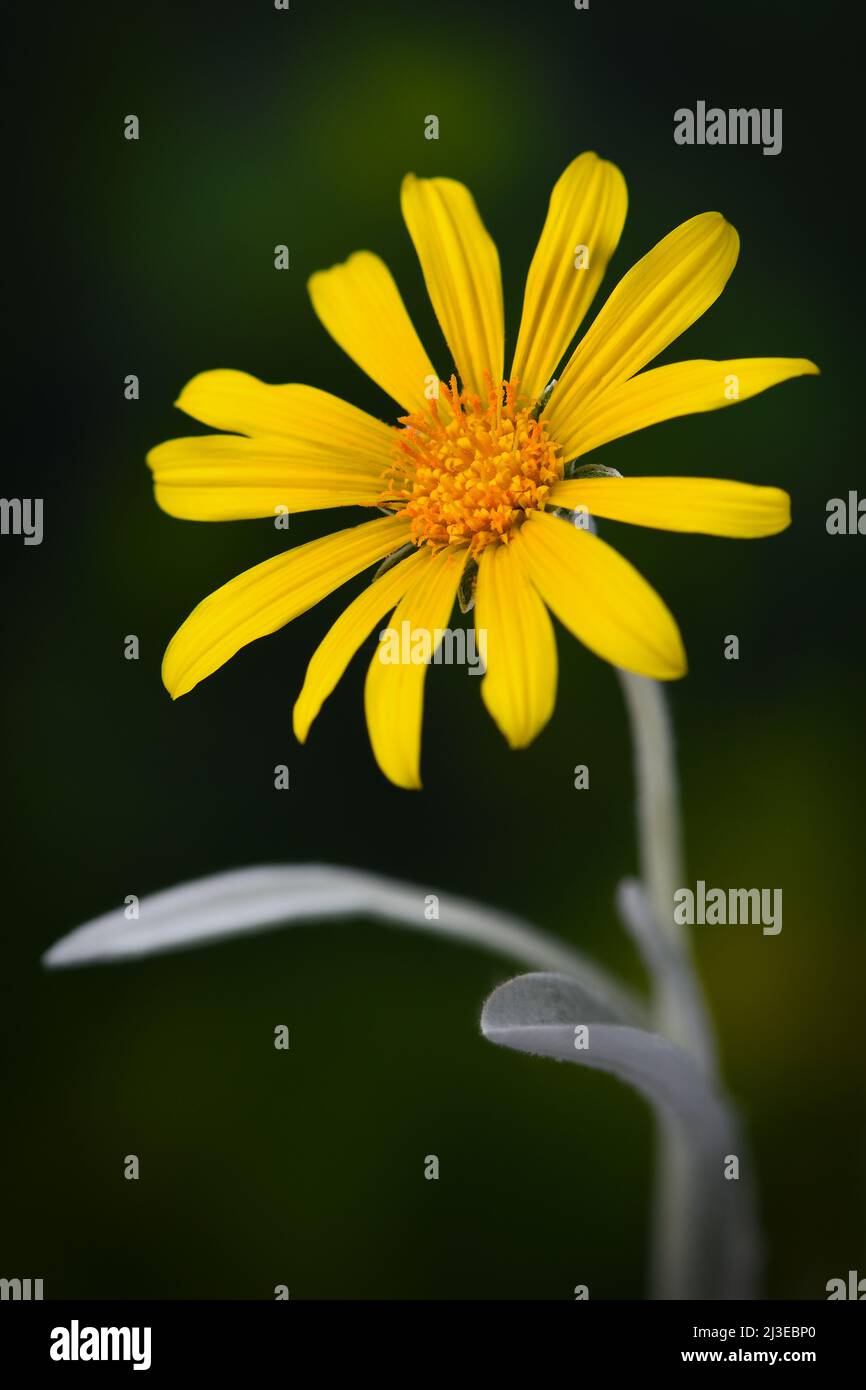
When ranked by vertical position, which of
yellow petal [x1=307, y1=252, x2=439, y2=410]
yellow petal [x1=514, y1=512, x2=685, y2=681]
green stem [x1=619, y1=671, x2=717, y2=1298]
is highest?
yellow petal [x1=307, y1=252, x2=439, y2=410]

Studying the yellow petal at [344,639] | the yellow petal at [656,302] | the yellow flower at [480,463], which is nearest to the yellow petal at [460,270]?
the yellow flower at [480,463]

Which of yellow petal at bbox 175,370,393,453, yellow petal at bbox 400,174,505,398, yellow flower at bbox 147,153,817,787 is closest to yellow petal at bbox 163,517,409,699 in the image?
yellow flower at bbox 147,153,817,787

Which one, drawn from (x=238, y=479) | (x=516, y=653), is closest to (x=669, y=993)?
(x=516, y=653)

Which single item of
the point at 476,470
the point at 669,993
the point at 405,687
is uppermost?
the point at 476,470

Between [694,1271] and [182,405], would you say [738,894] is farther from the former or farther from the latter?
[182,405]

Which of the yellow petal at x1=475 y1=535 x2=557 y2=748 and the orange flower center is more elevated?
the orange flower center

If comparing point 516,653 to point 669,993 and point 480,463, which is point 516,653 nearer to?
point 480,463

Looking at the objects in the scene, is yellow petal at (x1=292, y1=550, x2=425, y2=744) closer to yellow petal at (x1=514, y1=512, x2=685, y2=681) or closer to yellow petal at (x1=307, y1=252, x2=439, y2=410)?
yellow petal at (x1=514, y1=512, x2=685, y2=681)

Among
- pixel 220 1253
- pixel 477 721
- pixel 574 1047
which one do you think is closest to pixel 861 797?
pixel 477 721
